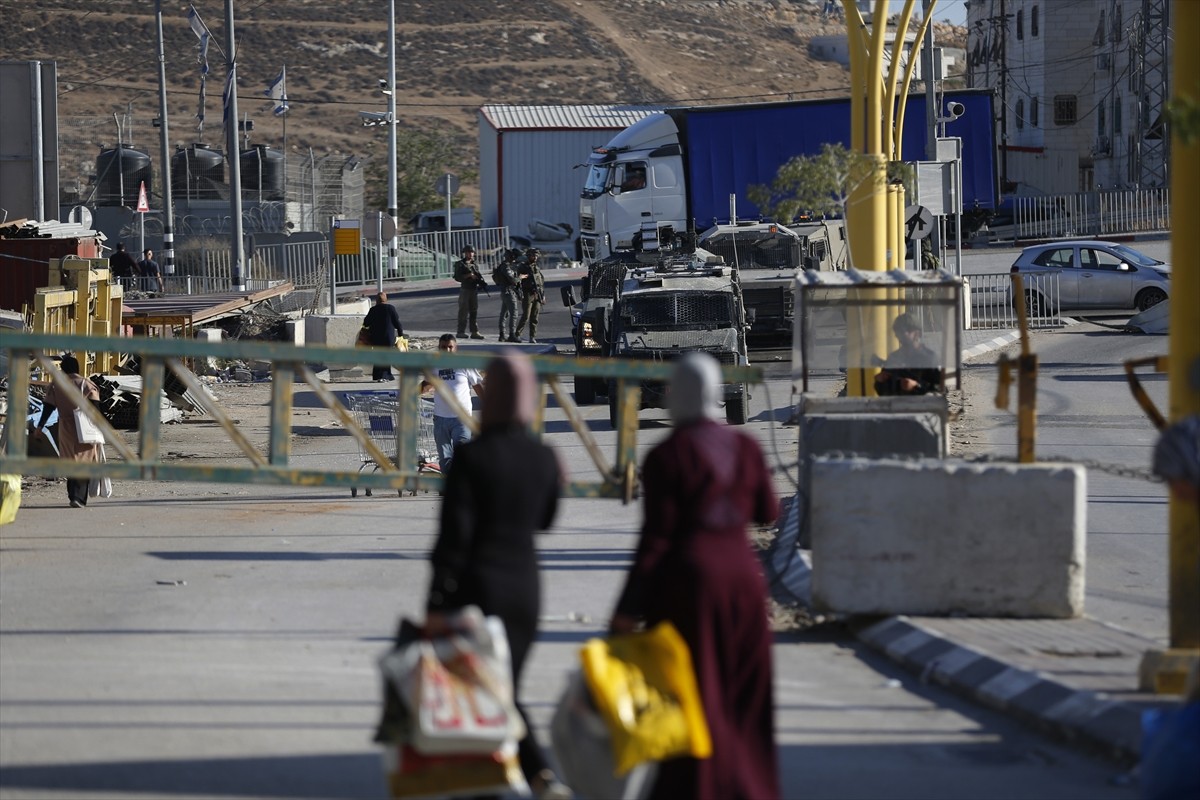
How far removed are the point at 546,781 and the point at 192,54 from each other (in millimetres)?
103214

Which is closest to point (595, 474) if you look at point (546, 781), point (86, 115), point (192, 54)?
point (546, 781)

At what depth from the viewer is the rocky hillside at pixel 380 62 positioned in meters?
96.8

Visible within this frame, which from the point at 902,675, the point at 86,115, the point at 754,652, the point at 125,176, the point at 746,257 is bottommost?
the point at 902,675

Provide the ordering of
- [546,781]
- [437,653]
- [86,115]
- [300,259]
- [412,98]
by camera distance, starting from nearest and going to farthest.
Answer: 1. [437,653]
2. [546,781]
3. [300,259]
4. [86,115]
5. [412,98]

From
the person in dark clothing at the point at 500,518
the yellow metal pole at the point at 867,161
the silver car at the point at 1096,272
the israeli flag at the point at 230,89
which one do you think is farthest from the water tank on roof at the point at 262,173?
the person in dark clothing at the point at 500,518

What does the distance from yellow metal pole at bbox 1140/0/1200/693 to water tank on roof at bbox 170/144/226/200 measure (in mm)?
51955

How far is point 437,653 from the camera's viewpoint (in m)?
4.96

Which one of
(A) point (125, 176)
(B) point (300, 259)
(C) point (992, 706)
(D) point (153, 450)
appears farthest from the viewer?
(A) point (125, 176)

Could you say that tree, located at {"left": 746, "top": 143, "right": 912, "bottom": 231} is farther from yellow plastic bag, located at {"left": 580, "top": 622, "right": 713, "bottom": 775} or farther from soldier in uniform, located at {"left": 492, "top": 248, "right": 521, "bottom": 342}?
soldier in uniform, located at {"left": 492, "top": 248, "right": 521, "bottom": 342}

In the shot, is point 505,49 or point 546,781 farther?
point 505,49

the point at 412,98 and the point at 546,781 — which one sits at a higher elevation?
the point at 412,98

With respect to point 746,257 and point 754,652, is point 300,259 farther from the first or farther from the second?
point 754,652

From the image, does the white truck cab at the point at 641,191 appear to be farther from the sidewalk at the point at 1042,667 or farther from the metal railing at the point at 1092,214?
the sidewalk at the point at 1042,667

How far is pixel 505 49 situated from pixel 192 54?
20.7m
